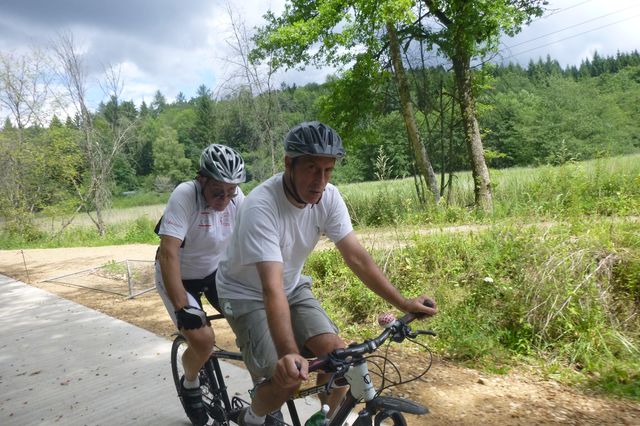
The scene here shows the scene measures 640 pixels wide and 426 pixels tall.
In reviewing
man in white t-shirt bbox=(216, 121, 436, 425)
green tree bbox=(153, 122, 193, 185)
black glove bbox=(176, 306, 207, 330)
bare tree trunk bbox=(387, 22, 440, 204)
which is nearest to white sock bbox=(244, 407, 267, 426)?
man in white t-shirt bbox=(216, 121, 436, 425)

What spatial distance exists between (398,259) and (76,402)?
4.20 m

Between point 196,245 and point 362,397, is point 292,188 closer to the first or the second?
point 362,397

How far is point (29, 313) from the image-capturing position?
797cm

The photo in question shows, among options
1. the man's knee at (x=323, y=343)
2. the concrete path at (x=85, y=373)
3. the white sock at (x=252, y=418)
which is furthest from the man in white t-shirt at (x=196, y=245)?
the concrete path at (x=85, y=373)

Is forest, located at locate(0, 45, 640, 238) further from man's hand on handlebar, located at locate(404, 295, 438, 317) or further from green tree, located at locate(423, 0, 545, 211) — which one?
man's hand on handlebar, located at locate(404, 295, 438, 317)

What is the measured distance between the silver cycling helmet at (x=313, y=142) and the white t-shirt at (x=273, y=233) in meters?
0.27

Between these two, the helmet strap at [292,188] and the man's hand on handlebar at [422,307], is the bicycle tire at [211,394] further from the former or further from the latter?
the man's hand on handlebar at [422,307]

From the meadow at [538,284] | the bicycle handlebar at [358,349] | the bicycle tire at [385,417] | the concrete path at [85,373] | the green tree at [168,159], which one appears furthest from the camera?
the green tree at [168,159]

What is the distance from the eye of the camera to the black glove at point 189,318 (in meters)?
2.63

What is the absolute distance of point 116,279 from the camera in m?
10.5

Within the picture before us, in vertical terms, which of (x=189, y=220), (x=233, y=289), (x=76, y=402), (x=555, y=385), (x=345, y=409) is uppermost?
(x=189, y=220)

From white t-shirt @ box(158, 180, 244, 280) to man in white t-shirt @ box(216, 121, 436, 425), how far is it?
0.64 meters

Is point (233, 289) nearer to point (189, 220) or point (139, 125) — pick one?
point (189, 220)

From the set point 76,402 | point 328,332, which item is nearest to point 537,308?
point 328,332
